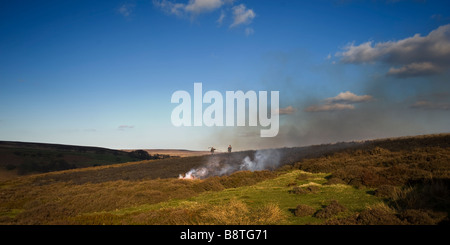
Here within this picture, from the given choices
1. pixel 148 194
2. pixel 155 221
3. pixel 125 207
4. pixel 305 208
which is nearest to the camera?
pixel 305 208

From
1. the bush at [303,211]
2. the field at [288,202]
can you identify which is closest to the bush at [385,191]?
the field at [288,202]

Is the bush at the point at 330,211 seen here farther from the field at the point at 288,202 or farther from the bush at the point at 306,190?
the bush at the point at 306,190

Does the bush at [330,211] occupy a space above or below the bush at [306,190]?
above

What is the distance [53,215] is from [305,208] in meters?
19.5

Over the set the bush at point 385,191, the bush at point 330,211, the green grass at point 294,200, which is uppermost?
the bush at point 385,191

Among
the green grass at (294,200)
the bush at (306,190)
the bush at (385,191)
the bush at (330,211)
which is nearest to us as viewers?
the bush at (330,211)

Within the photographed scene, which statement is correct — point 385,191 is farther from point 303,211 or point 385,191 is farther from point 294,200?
point 303,211

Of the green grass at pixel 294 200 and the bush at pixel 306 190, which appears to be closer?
the green grass at pixel 294 200

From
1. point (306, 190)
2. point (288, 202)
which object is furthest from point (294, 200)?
point (306, 190)

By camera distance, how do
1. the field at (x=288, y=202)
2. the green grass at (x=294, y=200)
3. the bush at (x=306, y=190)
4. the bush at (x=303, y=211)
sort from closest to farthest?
the field at (x=288, y=202), the bush at (x=303, y=211), the green grass at (x=294, y=200), the bush at (x=306, y=190)

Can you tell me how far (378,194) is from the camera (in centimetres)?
1814
